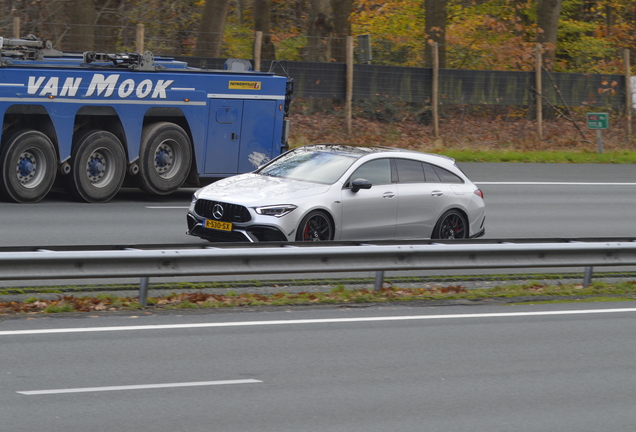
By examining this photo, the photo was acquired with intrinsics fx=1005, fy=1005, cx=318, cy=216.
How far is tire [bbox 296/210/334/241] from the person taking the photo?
12.4 meters

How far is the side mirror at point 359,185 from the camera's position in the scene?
12852 mm

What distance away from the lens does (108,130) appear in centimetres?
1728

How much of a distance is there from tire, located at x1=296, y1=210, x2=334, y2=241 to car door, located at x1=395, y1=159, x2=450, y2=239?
1144 millimetres

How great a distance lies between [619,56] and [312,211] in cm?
2416

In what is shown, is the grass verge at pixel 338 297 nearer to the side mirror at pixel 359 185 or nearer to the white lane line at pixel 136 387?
the side mirror at pixel 359 185

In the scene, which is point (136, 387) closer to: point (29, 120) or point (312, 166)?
point (312, 166)

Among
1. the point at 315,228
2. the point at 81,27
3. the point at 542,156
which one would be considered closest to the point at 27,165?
the point at 315,228

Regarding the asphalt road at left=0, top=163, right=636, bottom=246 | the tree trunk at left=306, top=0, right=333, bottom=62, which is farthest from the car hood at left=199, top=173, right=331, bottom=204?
the tree trunk at left=306, top=0, right=333, bottom=62

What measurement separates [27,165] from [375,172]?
6131mm

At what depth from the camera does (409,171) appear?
13.7 metres

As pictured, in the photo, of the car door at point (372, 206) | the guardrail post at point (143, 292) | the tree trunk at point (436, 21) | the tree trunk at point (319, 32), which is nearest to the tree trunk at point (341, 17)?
the tree trunk at point (319, 32)

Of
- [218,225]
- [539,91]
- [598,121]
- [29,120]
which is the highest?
[539,91]

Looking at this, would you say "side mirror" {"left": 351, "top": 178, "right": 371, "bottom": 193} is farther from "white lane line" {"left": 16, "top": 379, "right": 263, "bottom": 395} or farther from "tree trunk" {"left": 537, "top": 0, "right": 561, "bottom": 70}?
"tree trunk" {"left": 537, "top": 0, "right": 561, "bottom": 70}

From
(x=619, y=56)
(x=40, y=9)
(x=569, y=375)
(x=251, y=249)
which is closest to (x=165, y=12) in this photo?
(x=40, y=9)
